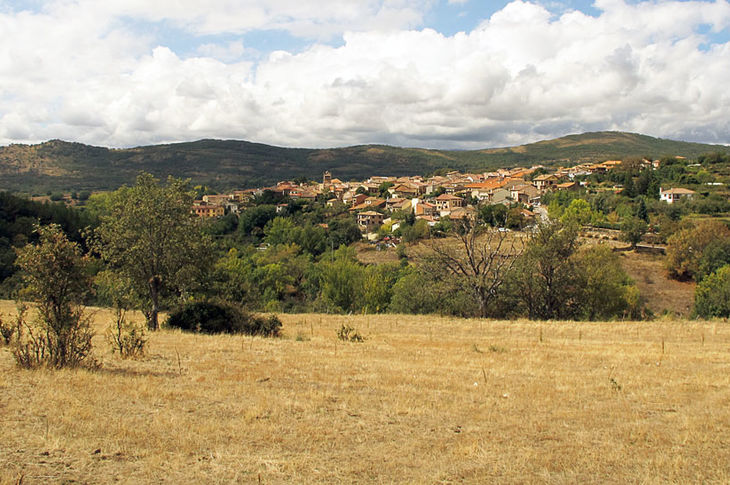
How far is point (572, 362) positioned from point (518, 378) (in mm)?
2938

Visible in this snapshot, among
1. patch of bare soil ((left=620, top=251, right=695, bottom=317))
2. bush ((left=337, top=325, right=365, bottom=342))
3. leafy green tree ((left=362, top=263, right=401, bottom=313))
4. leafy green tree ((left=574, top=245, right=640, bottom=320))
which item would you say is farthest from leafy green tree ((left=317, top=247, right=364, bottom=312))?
patch of bare soil ((left=620, top=251, right=695, bottom=317))

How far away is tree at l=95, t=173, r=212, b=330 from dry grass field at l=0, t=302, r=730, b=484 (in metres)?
4.73

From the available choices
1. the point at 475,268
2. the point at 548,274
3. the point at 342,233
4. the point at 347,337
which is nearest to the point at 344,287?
the point at 475,268

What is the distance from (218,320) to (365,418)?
12.5 m

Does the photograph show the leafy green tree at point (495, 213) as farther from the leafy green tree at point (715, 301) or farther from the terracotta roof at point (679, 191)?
the leafy green tree at point (715, 301)

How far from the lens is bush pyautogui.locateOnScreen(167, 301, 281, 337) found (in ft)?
62.3

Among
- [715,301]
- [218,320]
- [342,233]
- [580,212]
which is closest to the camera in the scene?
[218,320]

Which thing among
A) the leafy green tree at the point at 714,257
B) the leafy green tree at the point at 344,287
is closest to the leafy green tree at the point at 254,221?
the leafy green tree at the point at 344,287

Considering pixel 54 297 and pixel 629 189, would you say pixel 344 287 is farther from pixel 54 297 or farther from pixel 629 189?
pixel 629 189

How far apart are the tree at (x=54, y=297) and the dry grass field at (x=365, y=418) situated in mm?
597

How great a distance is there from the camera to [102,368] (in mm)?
10656

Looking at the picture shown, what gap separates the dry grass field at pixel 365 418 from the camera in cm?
599

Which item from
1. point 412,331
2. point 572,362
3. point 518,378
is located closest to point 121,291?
point 412,331

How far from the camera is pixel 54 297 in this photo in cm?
1034
